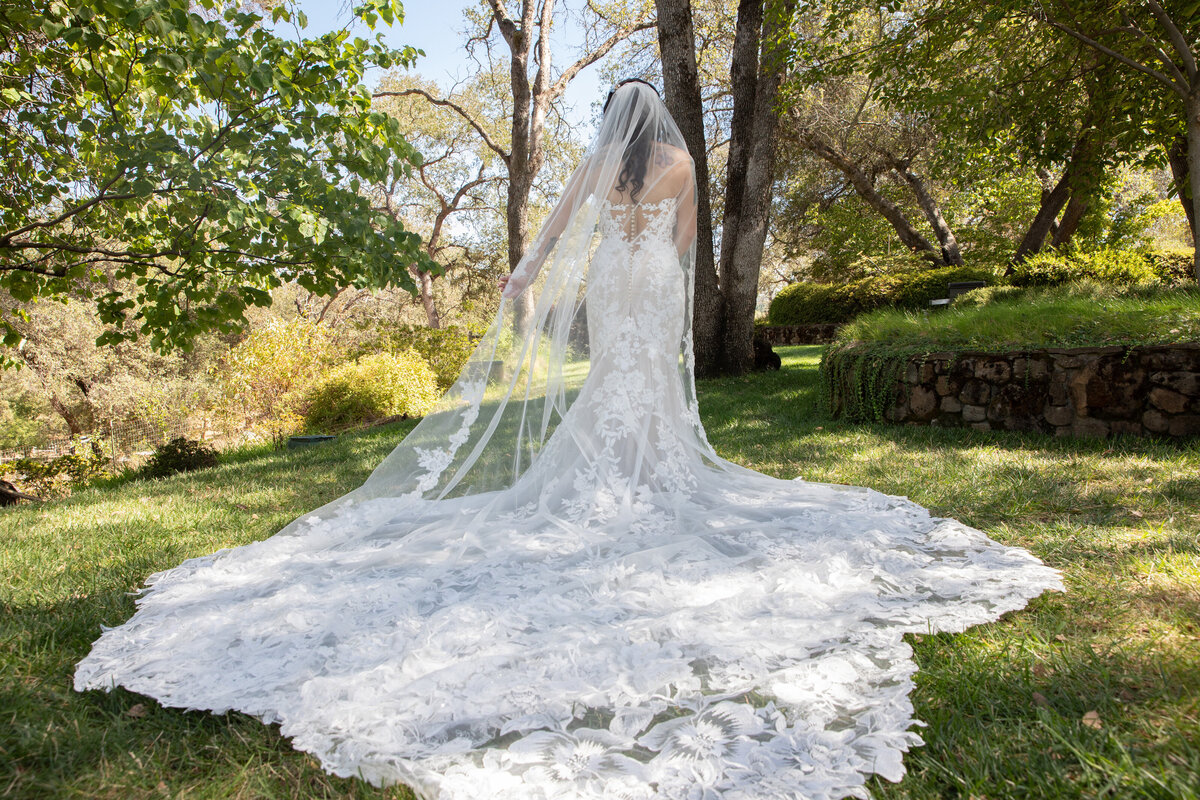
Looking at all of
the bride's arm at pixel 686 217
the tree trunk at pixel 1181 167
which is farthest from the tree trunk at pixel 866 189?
the bride's arm at pixel 686 217

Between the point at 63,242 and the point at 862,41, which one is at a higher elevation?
the point at 862,41

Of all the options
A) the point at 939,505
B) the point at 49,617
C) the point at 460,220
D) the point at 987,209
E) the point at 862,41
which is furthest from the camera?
the point at 460,220

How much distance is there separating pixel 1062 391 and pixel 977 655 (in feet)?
13.2

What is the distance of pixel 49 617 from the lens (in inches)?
102

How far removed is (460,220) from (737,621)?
82.7 feet

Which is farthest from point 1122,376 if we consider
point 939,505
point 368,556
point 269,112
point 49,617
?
point 49,617

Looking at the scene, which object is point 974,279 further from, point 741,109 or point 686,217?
point 686,217

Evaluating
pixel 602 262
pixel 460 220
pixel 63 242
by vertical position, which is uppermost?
pixel 460 220

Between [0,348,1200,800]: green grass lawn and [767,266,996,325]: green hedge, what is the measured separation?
10818 mm

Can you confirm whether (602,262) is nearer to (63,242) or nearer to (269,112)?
(269,112)

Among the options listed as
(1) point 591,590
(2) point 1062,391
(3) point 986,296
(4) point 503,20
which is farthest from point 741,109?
A: (1) point 591,590

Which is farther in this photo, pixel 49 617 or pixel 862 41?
pixel 862 41

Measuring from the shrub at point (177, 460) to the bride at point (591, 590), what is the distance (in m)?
4.71

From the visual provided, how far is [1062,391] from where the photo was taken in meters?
5.08
